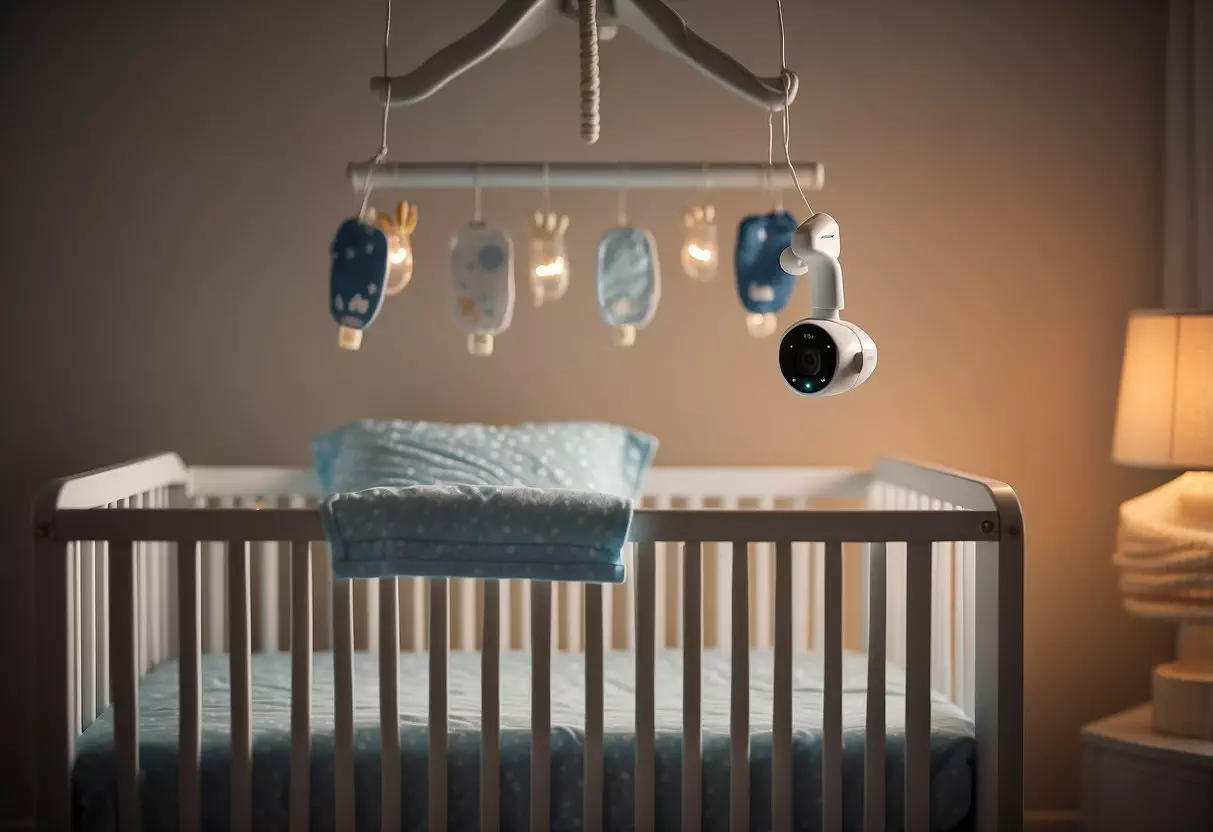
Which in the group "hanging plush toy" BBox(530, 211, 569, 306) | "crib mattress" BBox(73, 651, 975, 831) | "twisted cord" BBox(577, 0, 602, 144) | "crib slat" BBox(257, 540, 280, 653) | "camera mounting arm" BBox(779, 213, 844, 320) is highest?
"twisted cord" BBox(577, 0, 602, 144)

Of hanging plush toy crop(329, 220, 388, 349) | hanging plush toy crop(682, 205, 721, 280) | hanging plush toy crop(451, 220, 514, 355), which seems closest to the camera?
hanging plush toy crop(329, 220, 388, 349)

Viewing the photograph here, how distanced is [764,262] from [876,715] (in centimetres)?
77

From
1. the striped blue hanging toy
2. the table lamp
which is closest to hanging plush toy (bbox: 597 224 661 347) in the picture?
the striped blue hanging toy

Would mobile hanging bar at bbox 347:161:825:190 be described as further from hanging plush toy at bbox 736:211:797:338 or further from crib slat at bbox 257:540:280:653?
crib slat at bbox 257:540:280:653

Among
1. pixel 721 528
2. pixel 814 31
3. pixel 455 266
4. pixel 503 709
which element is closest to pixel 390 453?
pixel 455 266

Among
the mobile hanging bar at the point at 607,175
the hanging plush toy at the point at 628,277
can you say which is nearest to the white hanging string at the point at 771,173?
the mobile hanging bar at the point at 607,175

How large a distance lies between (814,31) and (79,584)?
1.81m

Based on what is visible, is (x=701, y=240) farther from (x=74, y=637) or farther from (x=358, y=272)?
(x=74, y=637)

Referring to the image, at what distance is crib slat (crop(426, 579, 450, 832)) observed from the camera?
1688 mm

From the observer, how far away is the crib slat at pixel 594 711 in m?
1.69

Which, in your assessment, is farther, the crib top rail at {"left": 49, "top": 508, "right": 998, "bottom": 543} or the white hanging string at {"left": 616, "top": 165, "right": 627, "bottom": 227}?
the white hanging string at {"left": 616, "top": 165, "right": 627, "bottom": 227}

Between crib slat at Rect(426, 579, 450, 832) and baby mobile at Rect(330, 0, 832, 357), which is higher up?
baby mobile at Rect(330, 0, 832, 357)

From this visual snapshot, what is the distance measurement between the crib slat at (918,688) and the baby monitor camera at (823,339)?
0.30 metres

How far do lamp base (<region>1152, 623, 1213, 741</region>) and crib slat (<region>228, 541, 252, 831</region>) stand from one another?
1.57 meters
